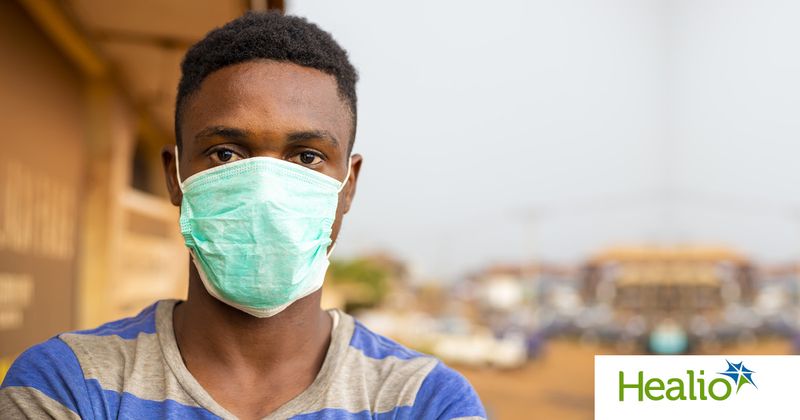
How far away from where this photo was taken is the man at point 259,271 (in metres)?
1.46

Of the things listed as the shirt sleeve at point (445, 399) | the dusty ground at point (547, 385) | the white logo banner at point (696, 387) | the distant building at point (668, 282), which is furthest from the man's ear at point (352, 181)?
the dusty ground at point (547, 385)

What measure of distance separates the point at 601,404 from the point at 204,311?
1.26 metres

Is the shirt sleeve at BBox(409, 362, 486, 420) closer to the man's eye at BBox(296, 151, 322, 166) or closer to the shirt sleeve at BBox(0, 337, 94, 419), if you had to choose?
the man's eye at BBox(296, 151, 322, 166)

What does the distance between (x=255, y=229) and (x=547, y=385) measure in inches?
858

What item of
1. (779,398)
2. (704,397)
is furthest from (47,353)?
(779,398)

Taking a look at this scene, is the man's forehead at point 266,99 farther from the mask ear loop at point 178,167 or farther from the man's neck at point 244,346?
the man's neck at point 244,346

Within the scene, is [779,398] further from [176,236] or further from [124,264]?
[176,236]

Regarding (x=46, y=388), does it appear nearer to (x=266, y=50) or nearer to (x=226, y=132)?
(x=226, y=132)

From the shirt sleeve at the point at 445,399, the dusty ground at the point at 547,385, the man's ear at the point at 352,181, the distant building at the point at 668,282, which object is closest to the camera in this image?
the shirt sleeve at the point at 445,399

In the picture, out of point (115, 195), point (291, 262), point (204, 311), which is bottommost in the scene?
point (204, 311)

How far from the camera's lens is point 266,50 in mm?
1547

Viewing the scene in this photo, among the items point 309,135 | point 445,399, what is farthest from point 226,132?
point 445,399

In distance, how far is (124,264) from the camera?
5.94 m

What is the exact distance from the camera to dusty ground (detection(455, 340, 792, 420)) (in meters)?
18.0
